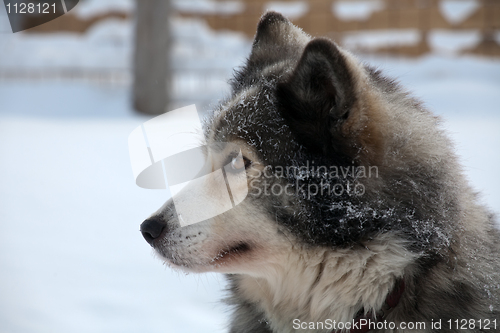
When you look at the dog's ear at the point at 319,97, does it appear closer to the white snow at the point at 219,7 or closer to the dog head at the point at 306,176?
the dog head at the point at 306,176

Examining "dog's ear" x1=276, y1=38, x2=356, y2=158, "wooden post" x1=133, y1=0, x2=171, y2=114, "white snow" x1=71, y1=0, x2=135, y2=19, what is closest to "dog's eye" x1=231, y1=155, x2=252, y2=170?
"dog's ear" x1=276, y1=38, x2=356, y2=158

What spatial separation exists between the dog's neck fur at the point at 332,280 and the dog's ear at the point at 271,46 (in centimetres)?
97

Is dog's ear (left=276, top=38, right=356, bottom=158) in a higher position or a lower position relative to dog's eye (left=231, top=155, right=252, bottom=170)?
higher

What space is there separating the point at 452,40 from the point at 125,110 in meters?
8.51

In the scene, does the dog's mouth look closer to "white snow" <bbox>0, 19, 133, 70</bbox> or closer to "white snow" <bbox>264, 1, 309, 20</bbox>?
"white snow" <bbox>0, 19, 133, 70</bbox>

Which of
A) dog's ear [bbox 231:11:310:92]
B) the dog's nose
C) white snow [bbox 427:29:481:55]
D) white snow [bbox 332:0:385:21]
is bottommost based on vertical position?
white snow [bbox 427:29:481:55]

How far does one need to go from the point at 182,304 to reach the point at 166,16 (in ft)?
21.4

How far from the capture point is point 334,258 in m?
1.99

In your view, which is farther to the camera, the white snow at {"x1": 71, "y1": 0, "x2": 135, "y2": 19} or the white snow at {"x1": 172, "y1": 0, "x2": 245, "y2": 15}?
the white snow at {"x1": 71, "y1": 0, "x2": 135, "y2": 19}

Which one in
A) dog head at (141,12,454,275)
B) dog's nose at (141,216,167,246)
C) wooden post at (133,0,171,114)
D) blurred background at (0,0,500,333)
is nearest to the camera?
dog head at (141,12,454,275)

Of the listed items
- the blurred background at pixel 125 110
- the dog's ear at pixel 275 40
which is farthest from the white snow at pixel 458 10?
the dog's ear at pixel 275 40

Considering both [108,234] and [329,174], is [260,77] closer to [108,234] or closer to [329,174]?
[329,174]

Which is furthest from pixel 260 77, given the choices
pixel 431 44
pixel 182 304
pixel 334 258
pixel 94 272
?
pixel 431 44

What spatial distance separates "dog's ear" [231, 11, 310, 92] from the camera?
2529 millimetres
